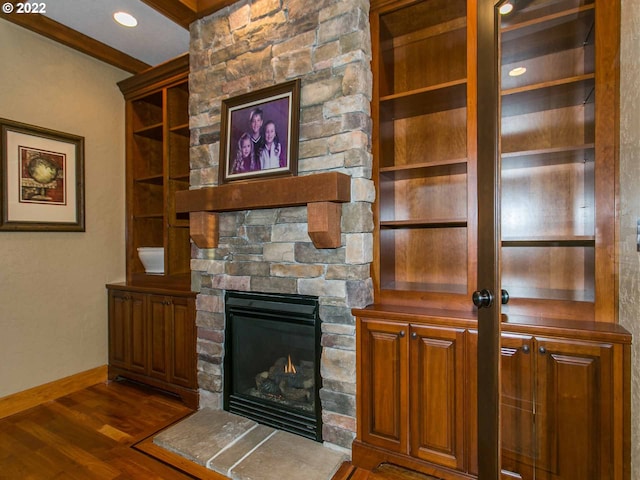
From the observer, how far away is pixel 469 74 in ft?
5.91

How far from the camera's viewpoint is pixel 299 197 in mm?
1905

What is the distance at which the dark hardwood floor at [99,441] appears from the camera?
73.3 inches

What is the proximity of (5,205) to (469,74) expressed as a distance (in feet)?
10.7

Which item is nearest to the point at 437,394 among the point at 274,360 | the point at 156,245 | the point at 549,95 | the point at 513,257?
the point at 513,257

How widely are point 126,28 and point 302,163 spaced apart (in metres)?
1.97

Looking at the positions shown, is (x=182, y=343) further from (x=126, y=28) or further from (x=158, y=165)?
(x=126, y=28)

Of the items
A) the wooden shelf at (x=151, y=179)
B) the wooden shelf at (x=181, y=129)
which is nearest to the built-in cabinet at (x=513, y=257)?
the wooden shelf at (x=181, y=129)

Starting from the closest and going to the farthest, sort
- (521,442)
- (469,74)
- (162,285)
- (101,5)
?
(521,442) → (469,74) → (101,5) → (162,285)

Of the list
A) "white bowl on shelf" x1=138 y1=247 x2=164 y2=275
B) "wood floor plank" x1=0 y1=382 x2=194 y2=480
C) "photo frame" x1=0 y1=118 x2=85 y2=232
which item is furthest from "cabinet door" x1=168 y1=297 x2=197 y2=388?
"photo frame" x1=0 y1=118 x2=85 y2=232

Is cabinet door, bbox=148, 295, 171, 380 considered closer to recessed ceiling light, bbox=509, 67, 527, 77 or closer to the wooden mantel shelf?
the wooden mantel shelf

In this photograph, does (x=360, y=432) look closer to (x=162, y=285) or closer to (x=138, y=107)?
(x=162, y=285)

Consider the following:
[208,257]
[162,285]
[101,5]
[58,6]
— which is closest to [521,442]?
[208,257]

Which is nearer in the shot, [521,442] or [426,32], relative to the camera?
[521,442]

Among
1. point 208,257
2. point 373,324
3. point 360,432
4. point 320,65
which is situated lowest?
point 360,432
